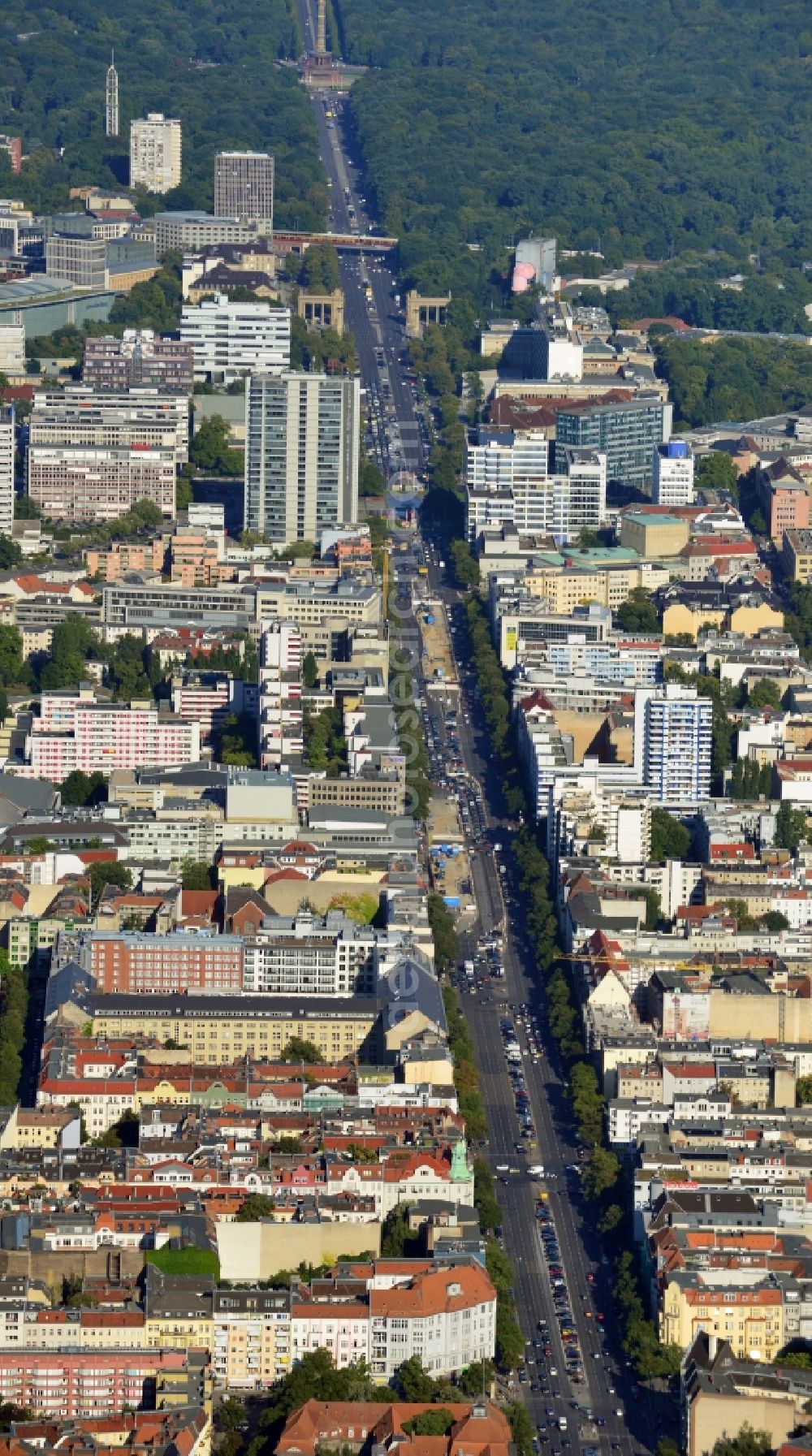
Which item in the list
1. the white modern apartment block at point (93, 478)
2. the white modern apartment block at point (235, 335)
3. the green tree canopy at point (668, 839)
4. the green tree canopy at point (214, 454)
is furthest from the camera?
the white modern apartment block at point (235, 335)

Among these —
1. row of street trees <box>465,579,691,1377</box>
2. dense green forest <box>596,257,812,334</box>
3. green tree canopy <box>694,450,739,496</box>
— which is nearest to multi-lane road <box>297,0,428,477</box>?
dense green forest <box>596,257,812,334</box>

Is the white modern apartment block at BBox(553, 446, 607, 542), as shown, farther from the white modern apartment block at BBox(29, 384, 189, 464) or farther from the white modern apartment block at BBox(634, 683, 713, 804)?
the white modern apartment block at BBox(634, 683, 713, 804)

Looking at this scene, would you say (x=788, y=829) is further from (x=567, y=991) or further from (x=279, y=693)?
(x=279, y=693)

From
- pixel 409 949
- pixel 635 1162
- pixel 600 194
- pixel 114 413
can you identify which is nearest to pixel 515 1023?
pixel 409 949

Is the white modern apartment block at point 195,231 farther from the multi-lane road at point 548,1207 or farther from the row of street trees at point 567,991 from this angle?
the multi-lane road at point 548,1207

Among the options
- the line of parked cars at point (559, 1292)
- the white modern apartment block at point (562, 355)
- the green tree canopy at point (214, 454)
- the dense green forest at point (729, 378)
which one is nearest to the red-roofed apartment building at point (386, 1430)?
the line of parked cars at point (559, 1292)
